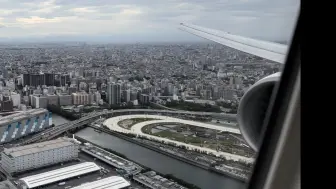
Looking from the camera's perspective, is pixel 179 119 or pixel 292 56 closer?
pixel 292 56

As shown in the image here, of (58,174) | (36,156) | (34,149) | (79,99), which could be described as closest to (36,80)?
(79,99)

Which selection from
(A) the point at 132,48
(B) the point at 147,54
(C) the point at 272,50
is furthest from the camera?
(A) the point at 132,48

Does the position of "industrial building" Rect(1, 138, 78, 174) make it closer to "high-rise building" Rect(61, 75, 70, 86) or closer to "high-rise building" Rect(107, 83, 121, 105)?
"high-rise building" Rect(107, 83, 121, 105)

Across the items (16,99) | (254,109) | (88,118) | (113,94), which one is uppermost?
(254,109)

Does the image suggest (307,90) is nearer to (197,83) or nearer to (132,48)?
(197,83)

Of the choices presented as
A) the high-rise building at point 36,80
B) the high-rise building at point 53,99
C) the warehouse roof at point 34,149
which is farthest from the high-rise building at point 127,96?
Result: the warehouse roof at point 34,149

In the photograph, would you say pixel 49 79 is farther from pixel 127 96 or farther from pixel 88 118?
pixel 88 118

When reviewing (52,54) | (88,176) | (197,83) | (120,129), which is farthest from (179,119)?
(52,54)

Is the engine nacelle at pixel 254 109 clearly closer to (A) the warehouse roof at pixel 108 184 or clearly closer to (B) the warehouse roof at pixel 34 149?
(A) the warehouse roof at pixel 108 184

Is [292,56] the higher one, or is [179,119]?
[292,56]
